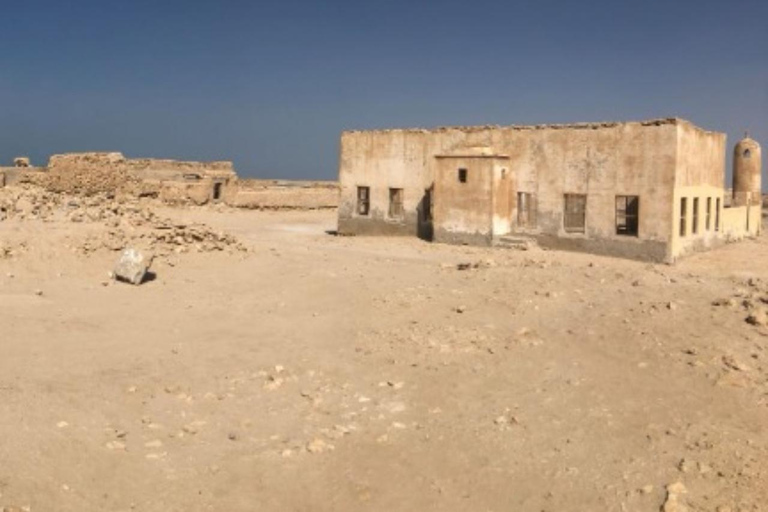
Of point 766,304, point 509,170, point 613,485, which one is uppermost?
point 509,170

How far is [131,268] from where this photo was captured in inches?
522

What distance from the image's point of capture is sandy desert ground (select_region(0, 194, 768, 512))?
5.76 meters

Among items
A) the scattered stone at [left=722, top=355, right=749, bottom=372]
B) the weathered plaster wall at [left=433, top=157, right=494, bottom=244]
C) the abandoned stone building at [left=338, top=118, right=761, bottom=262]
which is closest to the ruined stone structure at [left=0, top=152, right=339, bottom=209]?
the abandoned stone building at [left=338, top=118, right=761, bottom=262]

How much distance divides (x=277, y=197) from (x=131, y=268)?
72.0 ft

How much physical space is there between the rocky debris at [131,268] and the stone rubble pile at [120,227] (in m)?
1.68

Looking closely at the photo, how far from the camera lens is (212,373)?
848 cm

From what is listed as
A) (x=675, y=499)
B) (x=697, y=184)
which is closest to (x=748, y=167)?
(x=697, y=184)

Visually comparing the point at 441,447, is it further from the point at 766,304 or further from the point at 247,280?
the point at 247,280

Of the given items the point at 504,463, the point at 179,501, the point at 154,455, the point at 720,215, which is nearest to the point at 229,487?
the point at 179,501

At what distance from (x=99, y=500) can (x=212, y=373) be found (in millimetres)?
3208

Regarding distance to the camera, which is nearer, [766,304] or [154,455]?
[154,455]

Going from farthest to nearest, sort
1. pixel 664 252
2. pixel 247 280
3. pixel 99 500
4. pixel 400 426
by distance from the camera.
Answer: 1. pixel 664 252
2. pixel 247 280
3. pixel 400 426
4. pixel 99 500

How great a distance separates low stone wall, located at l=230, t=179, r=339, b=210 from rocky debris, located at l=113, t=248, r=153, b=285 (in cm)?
2043

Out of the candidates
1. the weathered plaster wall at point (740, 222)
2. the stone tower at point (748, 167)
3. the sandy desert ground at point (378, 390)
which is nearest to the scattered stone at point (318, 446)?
the sandy desert ground at point (378, 390)
